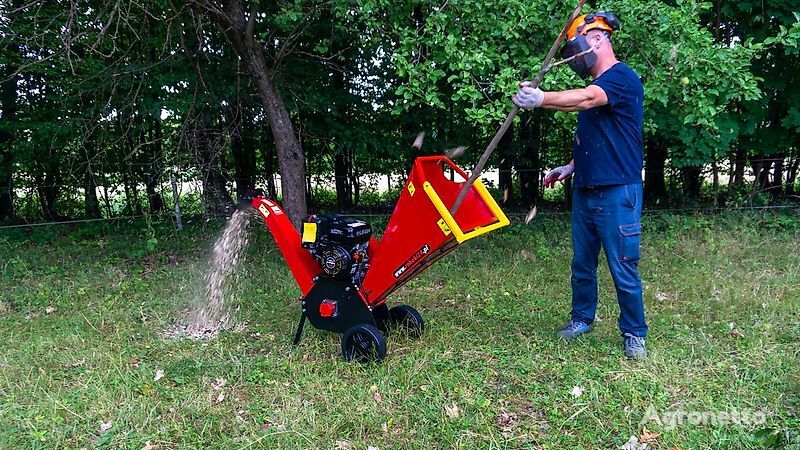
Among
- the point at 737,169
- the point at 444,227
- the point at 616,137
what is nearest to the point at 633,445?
the point at 444,227

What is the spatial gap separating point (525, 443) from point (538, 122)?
585 cm

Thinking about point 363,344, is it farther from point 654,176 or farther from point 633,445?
point 654,176

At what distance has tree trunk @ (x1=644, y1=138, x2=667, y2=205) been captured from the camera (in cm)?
800

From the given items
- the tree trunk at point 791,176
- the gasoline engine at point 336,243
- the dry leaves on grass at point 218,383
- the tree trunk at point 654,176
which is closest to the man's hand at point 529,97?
the gasoline engine at point 336,243

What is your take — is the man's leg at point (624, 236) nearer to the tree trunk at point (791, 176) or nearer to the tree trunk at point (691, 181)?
the tree trunk at point (691, 181)

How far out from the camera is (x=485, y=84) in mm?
4520

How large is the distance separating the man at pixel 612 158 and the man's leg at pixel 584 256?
0.04ft

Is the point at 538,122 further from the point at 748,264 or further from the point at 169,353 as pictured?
the point at 169,353

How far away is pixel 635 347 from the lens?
3139 mm

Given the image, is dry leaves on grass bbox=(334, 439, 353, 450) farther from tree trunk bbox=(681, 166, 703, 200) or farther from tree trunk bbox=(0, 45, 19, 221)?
tree trunk bbox=(681, 166, 703, 200)

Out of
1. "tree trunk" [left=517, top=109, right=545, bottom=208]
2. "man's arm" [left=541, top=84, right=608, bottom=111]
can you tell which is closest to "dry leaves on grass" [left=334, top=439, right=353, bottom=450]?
"man's arm" [left=541, top=84, right=608, bottom=111]

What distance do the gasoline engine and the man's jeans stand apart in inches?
53.7

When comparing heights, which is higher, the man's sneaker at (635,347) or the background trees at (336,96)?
the background trees at (336,96)

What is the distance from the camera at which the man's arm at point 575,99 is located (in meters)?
2.61
